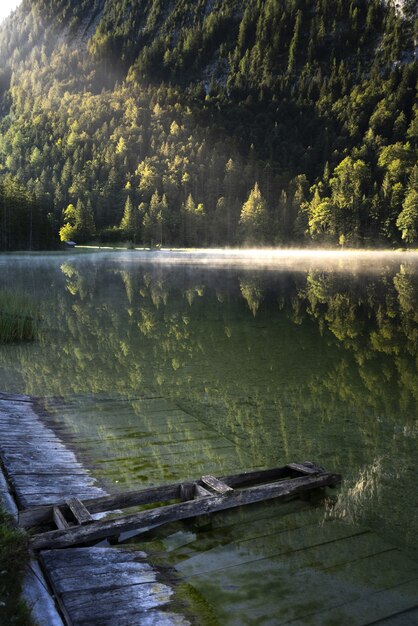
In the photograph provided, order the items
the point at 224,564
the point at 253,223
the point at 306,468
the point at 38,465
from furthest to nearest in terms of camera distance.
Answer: the point at 253,223 → the point at 306,468 → the point at 38,465 → the point at 224,564

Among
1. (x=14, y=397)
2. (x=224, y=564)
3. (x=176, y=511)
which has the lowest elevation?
(x=224, y=564)

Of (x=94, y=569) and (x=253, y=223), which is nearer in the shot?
(x=94, y=569)

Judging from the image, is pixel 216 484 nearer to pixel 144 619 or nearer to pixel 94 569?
pixel 94 569

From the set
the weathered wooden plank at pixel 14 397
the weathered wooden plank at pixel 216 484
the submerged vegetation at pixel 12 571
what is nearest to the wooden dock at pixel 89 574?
the submerged vegetation at pixel 12 571

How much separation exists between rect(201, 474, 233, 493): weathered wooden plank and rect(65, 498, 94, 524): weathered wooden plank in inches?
62.1

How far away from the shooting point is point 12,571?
4770 mm

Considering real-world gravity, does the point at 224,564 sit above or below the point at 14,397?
below

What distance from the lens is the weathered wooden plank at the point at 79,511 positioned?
222 inches

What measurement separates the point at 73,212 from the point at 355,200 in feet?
225

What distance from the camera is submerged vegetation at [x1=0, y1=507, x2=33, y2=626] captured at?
167 inches

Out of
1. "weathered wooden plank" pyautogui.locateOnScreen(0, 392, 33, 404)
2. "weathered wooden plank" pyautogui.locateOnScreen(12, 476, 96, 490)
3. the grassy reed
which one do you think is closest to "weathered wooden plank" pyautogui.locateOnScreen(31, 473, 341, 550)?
"weathered wooden plank" pyautogui.locateOnScreen(12, 476, 96, 490)

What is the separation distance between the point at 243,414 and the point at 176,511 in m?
5.08

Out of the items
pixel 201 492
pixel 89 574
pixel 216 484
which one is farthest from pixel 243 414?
pixel 89 574

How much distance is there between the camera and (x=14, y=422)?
9.30 m
